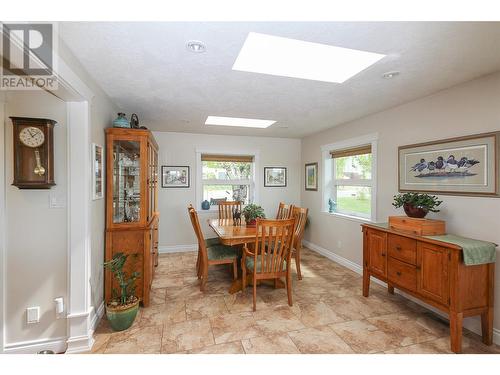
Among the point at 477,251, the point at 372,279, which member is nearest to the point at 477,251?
the point at 477,251

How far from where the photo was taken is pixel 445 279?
2.04m

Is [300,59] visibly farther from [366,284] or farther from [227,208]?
[227,208]

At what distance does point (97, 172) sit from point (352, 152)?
3.67 meters

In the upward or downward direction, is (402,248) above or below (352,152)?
below

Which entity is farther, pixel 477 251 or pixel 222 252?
pixel 222 252

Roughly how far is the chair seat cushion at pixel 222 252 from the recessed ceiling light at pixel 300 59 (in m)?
2.22

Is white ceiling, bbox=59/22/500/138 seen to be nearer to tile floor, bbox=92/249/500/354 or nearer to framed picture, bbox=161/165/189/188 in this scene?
framed picture, bbox=161/165/189/188

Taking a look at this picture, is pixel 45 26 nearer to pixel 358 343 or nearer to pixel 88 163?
pixel 88 163

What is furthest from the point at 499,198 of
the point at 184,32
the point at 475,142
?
the point at 184,32

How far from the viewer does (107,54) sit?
1.85 meters

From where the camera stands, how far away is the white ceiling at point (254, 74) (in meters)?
1.53

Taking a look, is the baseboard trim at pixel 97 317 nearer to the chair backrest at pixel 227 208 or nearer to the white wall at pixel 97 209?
the white wall at pixel 97 209

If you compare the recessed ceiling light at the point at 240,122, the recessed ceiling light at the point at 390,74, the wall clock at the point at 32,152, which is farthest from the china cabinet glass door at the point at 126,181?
the recessed ceiling light at the point at 390,74

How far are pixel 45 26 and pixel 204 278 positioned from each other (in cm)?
274
